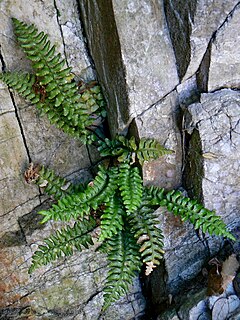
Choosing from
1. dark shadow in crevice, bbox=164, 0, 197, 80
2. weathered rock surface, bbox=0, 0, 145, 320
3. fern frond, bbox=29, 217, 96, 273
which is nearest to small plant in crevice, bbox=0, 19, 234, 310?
fern frond, bbox=29, 217, 96, 273

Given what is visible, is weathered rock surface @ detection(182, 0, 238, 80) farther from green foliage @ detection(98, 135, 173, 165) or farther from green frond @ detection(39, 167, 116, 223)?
green frond @ detection(39, 167, 116, 223)

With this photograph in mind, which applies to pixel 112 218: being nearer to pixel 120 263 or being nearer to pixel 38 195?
pixel 120 263

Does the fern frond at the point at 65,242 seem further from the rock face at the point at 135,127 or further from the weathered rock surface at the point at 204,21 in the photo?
the weathered rock surface at the point at 204,21

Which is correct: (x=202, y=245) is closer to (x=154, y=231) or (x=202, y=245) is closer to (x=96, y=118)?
(x=154, y=231)

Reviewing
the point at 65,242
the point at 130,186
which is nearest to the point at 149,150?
the point at 130,186

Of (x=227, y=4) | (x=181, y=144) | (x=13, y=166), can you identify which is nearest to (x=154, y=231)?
(x=181, y=144)
